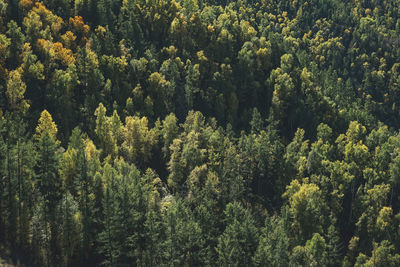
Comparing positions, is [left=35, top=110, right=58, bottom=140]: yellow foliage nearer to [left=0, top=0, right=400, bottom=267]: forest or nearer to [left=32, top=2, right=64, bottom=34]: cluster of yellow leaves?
[left=0, top=0, right=400, bottom=267]: forest

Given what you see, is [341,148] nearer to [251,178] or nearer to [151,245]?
[251,178]

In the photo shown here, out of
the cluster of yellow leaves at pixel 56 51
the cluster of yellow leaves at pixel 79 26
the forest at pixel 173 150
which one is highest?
the cluster of yellow leaves at pixel 79 26

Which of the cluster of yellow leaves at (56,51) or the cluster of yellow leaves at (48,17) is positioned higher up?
the cluster of yellow leaves at (48,17)

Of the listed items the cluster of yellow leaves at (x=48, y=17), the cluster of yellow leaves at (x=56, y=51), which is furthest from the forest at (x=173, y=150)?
the cluster of yellow leaves at (x=56, y=51)

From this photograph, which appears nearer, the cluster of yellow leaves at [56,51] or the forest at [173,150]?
the forest at [173,150]

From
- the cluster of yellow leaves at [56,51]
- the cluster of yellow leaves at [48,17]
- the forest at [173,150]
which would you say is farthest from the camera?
the cluster of yellow leaves at [48,17]

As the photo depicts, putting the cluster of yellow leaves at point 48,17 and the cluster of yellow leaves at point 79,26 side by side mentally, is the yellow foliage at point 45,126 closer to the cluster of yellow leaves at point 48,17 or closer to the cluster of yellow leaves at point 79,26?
the cluster of yellow leaves at point 48,17

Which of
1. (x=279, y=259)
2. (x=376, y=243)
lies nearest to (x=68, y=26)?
(x=279, y=259)

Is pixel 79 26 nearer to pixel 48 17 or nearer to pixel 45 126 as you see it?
pixel 48 17

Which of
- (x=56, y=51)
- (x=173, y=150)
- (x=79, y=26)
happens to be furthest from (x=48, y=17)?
(x=173, y=150)

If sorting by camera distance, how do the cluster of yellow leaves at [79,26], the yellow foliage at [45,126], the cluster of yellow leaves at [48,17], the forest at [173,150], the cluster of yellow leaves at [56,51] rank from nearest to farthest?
the forest at [173,150] < the yellow foliage at [45,126] < the cluster of yellow leaves at [56,51] < the cluster of yellow leaves at [48,17] < the cluster of yellow leaves at [79,26]
